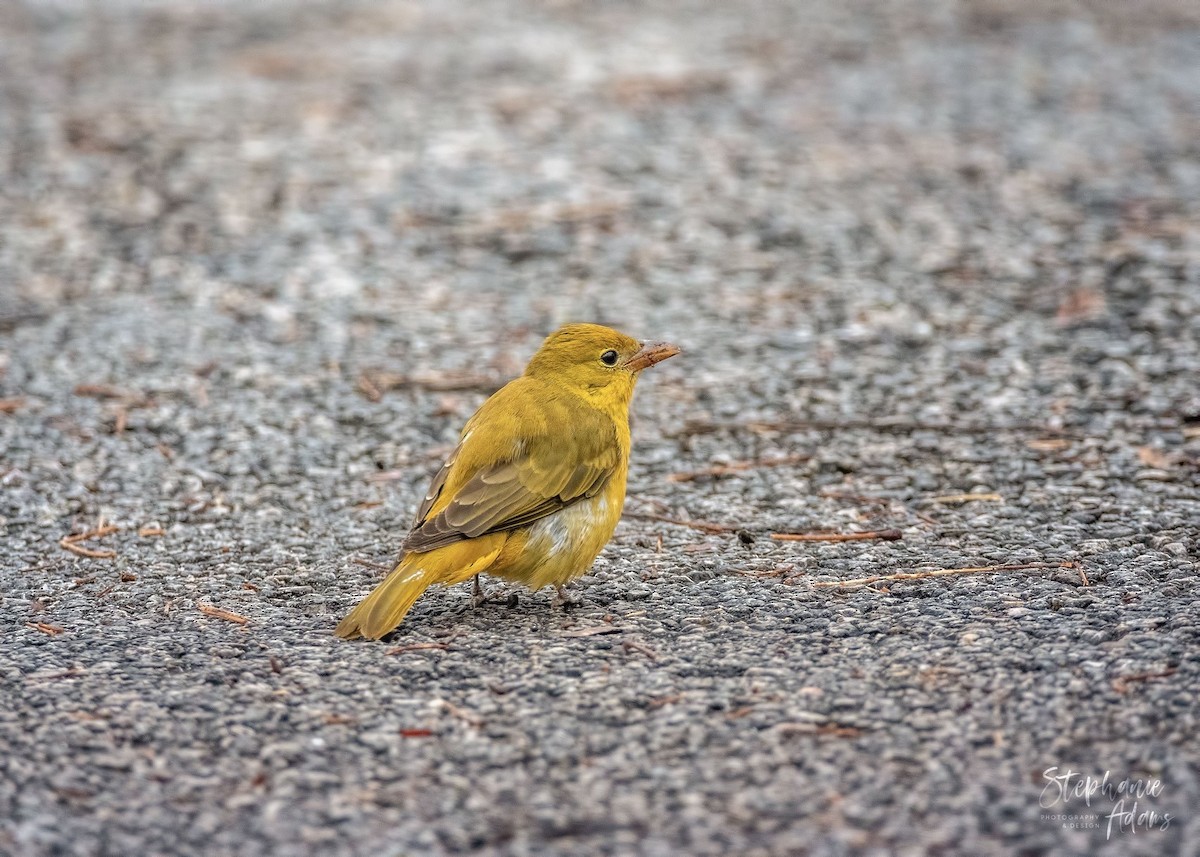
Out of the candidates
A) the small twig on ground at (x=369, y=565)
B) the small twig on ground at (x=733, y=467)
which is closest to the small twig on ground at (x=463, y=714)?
the small twig on ground at (x=369, y=565)

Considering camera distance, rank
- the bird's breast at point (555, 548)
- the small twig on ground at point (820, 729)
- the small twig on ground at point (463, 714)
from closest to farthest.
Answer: the small twig on ground at point (820, 729), the small twig on ground at point (463, 714), the bird's breast at point (555, 548)

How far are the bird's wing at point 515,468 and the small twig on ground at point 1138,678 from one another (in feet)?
6.07

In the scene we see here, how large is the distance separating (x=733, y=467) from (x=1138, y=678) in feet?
7.94

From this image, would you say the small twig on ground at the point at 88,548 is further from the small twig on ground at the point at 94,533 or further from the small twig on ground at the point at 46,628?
the small twig on ground at the point at 46,628

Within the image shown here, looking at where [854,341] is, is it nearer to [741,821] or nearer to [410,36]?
[741,821]

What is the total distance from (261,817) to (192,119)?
Result: 7707 millimetres

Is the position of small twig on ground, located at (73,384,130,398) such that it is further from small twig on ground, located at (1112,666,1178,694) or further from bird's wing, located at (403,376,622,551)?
small twig on ground, located at (1112,666,1178,694)

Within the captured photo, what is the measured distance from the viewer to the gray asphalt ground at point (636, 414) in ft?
11.5

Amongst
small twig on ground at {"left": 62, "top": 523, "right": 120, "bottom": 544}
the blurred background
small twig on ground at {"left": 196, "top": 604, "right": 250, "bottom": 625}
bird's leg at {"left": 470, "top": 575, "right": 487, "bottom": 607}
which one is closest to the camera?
small twig on ground at {"left": 196, "top": 604, "right": 250, "bottom": 625}

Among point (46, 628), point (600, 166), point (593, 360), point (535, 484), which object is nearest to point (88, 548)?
point (46, 628)

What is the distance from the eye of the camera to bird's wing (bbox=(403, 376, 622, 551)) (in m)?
4.58

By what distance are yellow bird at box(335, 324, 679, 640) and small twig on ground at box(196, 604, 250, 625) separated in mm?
399

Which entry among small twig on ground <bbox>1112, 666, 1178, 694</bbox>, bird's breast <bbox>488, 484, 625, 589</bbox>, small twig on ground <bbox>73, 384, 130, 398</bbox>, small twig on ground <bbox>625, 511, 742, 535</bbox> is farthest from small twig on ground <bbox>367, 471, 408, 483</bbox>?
small twig on ground <bbox>1112, 666, 1178, 694</bbox>

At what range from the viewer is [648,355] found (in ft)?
17.9
